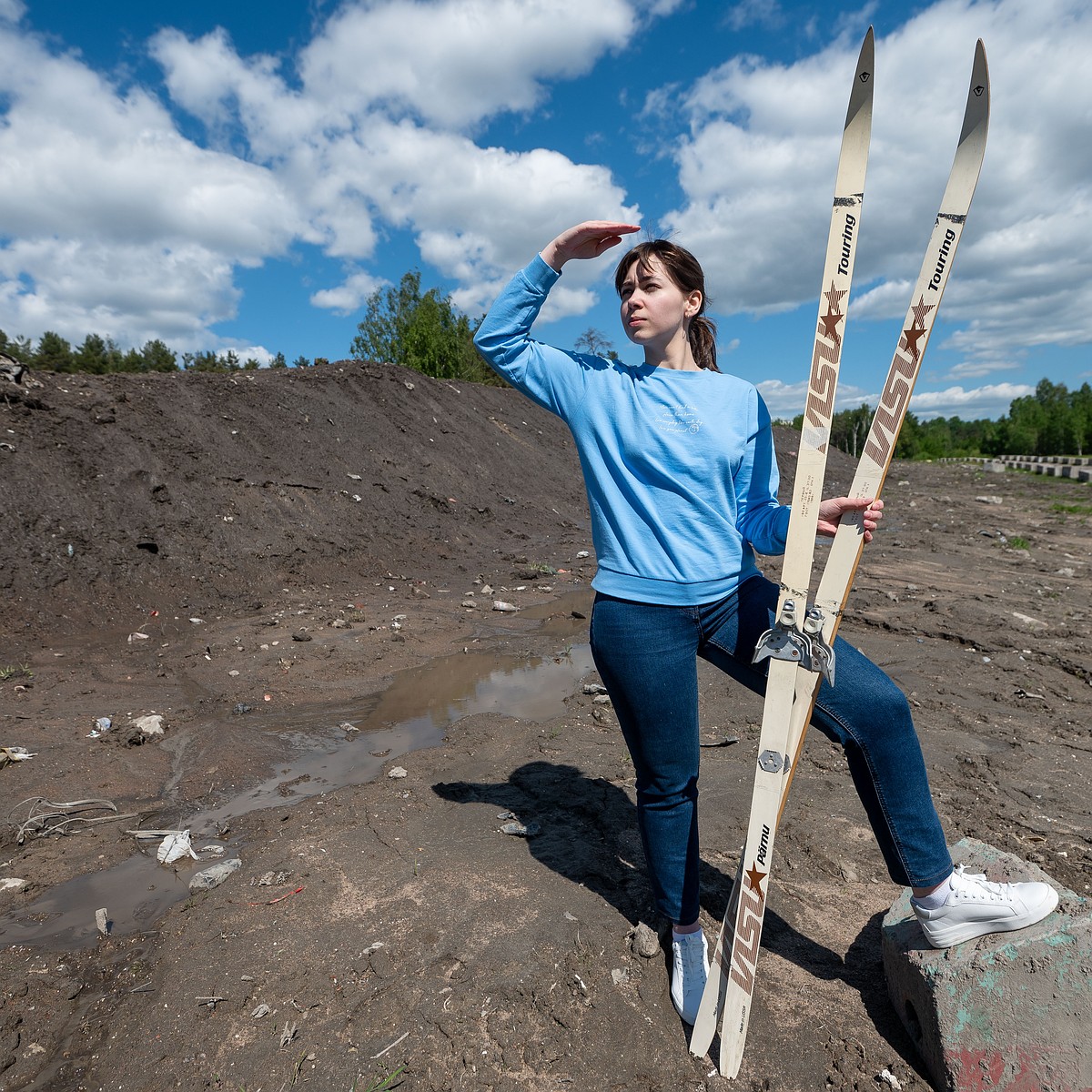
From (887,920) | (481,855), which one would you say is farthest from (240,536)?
(887,920)

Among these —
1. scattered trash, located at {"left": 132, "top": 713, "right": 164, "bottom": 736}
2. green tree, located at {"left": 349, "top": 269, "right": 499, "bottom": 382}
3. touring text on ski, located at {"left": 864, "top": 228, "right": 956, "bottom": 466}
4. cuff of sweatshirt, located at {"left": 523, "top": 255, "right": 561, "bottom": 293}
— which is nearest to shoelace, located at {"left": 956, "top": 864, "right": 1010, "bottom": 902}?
touring text on ski, located at {"left": 864, "top": 228, "right": 956, "bottom": 466}

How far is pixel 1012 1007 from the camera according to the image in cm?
172

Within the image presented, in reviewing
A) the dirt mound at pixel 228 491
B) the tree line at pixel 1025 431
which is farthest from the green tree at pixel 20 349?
the tree line at pixel 1025 431

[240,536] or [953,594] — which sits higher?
[240,536]

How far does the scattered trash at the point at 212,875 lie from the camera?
2695 millimetres

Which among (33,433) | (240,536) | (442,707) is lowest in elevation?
(442,707)

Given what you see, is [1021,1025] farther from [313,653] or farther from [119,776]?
[313,653]

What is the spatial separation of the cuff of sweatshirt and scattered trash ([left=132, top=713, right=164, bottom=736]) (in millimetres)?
3714

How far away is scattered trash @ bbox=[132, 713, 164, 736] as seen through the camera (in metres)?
4.20

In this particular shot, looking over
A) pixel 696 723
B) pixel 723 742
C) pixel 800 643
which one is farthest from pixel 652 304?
pixel 723 742

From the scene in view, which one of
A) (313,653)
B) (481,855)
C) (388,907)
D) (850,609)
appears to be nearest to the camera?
(388,907)

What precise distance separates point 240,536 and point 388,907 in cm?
686

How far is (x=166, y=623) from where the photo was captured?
22.0ft

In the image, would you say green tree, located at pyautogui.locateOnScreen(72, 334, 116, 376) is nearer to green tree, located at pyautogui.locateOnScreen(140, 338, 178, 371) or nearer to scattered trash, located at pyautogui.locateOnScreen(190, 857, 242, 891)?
green tree, located at pyautogui.locateOnScreen(140, 338, 178, 371)
